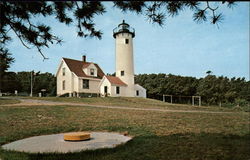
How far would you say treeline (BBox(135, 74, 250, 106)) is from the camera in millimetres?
45869

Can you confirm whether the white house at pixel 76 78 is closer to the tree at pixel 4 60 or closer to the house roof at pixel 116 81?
the house roof at pixel 116 81

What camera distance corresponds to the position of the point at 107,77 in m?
31.7

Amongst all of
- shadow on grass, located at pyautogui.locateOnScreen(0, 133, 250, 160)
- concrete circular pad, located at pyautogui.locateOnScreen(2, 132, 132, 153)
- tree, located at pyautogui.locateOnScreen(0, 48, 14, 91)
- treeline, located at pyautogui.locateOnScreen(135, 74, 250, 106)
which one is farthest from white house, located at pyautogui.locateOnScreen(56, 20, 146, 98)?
tree, located at pyautogui.locateOnScreen(0, 48, 14, 91)

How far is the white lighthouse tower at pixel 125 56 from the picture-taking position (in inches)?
1260

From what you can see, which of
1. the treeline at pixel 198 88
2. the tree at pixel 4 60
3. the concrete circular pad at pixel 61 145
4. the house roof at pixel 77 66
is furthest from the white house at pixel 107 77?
the tree at pixel 4 60

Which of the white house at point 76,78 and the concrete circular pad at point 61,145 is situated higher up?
the white house at point 76,78

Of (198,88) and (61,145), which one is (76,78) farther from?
(198,88)

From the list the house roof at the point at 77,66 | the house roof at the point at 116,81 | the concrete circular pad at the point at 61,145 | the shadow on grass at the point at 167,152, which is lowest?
the concrete circular pad at the point at 61,145

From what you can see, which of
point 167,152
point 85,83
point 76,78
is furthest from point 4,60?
point 85,83

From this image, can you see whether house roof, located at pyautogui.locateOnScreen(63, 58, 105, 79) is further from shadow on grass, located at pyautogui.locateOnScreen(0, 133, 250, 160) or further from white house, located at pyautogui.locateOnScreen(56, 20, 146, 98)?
shadow on grass, located at pyautogui.locateOnScreen(0, 133, 250, 160)

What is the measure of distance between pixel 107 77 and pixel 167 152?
88.4ft

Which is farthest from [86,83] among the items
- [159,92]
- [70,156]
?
[70,156]

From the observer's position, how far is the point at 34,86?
159 ft

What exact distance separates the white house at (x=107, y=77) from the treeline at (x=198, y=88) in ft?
47.9
